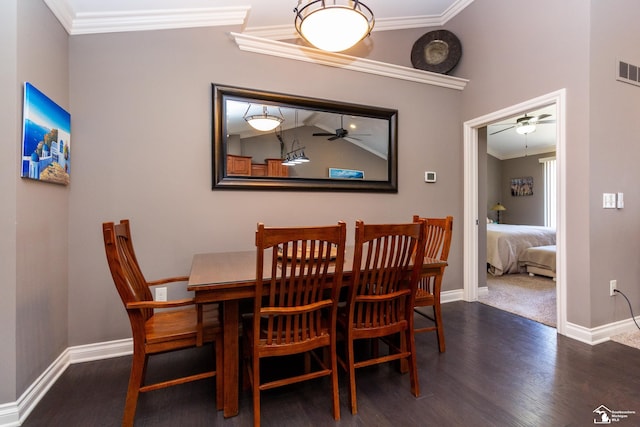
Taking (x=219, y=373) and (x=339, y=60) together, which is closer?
(x=219, y=373)

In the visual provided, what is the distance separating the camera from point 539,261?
4.25m

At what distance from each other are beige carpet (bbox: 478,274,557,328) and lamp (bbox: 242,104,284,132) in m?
2.91

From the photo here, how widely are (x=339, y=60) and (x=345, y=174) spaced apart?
1090 millimetres

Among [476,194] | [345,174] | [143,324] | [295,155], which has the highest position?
[295,155]

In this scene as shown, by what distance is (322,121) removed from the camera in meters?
2.77

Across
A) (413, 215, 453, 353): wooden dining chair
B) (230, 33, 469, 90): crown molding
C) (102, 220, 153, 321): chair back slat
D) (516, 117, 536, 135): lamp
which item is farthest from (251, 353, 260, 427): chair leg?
(516, 117, 536, 135): lamp

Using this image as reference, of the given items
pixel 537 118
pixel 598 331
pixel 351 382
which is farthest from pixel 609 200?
pixel 537 118

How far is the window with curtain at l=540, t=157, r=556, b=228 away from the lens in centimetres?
722

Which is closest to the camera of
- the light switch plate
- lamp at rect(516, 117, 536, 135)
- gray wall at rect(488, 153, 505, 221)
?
the light switch plate

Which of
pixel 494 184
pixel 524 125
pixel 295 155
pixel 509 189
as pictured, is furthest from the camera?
pixel 494 184

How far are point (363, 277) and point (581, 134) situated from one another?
219cm

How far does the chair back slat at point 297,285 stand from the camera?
1.28 metres

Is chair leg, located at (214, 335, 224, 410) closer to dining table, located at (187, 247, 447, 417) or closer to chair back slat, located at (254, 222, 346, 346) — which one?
dining table, located at (187, 247, 447, 417)

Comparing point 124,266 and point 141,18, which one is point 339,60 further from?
point 124,266
